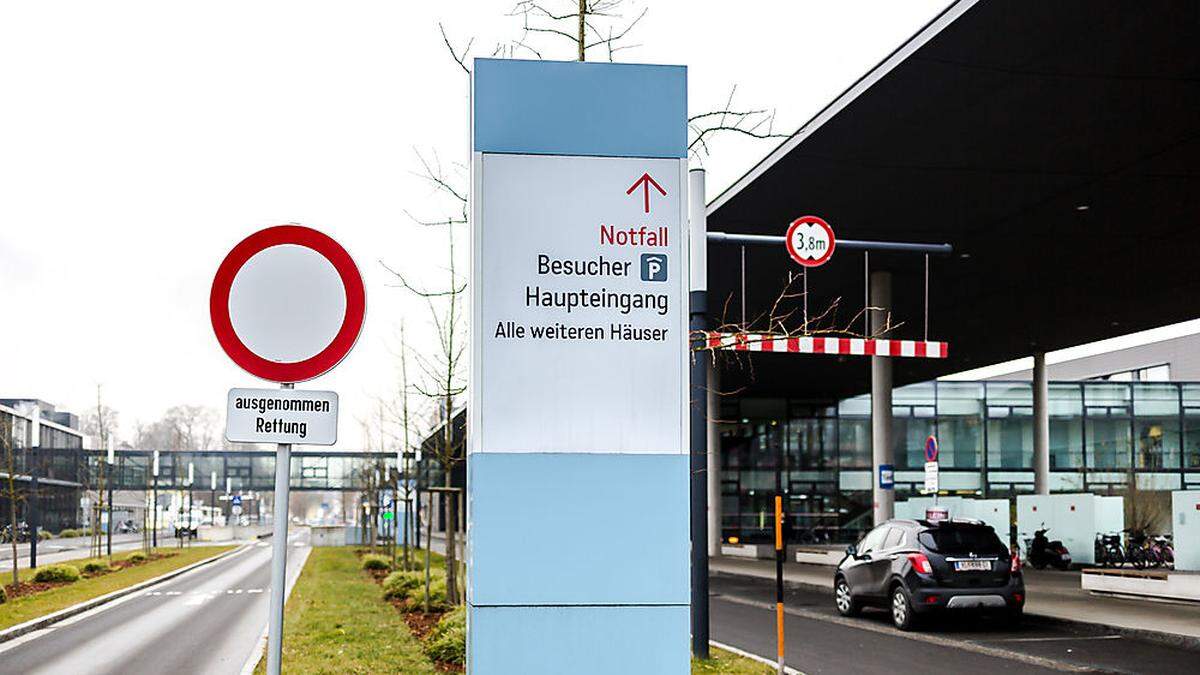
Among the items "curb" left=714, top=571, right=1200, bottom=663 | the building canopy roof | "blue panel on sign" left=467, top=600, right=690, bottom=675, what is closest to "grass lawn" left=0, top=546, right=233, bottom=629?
the building canopy roof

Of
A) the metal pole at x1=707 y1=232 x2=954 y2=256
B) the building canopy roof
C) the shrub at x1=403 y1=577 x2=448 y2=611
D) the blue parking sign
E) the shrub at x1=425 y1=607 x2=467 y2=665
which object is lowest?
the shrub at x1=403 y1=577 x2=448 y2=611

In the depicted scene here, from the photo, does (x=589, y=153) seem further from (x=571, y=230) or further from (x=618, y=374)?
(x=618, y=374)

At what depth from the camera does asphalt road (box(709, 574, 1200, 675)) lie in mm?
14508

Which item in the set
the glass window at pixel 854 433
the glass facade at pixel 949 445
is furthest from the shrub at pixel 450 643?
the glass window at pixel 854 433

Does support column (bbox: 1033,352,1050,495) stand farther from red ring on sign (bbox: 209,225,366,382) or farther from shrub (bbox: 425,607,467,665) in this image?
red ring on sign (bbox: 209,225,366,382)

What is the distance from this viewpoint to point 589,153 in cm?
513

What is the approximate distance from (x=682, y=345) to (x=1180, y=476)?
50.5 metres

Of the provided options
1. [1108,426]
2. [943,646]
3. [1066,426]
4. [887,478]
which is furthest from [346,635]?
[1108,426]

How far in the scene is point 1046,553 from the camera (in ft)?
115

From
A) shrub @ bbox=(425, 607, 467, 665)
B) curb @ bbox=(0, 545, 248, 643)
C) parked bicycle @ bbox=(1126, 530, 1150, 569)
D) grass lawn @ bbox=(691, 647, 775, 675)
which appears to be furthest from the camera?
parked bicycle @ bbox=(1126, 530, 1150, 569)

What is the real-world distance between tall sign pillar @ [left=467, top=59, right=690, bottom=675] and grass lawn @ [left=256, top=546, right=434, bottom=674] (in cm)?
850

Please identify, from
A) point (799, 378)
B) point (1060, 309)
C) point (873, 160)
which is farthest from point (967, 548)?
point (799, 378)

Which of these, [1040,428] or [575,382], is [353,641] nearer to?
[575,382]

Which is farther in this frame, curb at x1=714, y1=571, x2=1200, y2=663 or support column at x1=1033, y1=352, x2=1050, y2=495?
support column at x1=1033, y1=352, x2=1050, y2=495
